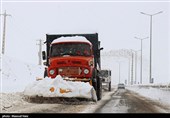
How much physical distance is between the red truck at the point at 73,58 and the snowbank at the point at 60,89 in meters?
0.72

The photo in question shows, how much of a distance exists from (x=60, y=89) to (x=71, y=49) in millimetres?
2993

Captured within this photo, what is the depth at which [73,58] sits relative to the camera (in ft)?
58.3

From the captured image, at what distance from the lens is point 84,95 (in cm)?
1593

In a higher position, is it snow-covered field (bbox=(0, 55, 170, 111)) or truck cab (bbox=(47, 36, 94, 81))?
truck cab (bbox=(47, 36, 94, 81))

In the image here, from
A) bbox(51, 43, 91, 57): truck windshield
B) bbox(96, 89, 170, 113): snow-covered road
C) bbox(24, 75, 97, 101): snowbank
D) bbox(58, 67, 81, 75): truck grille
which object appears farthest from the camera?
bbox(51, 43, 91, 57): truck windshield

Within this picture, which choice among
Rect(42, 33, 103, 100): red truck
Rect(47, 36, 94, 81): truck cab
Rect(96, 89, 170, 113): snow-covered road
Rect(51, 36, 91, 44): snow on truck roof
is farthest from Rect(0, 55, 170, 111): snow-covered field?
Rect(51, 36, 91, 44): snow on truck roof

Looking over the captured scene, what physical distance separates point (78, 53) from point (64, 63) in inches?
37.0

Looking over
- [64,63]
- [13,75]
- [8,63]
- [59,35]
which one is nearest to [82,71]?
[64,63]

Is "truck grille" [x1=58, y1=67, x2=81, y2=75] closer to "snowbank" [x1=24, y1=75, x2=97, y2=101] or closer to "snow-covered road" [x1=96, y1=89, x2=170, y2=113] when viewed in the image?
"snowbank" [x1=24, y1=75, x2=97, y2=101]

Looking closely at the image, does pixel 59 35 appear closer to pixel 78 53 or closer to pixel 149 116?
pixel 78 53

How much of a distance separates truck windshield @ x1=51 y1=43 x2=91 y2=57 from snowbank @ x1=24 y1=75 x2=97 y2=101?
7.43ft

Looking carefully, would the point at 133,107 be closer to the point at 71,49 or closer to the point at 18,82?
the point at 71,49

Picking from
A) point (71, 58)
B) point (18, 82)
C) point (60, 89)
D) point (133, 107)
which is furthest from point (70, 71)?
point (18, 82)

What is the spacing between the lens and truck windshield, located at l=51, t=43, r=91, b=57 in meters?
18.3
